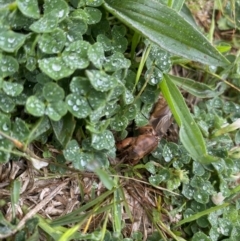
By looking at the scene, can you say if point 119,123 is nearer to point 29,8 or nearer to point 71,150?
point 71,150

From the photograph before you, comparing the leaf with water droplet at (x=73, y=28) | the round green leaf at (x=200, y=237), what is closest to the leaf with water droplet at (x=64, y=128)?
the leaf with water droplet at (x=73, y=28)

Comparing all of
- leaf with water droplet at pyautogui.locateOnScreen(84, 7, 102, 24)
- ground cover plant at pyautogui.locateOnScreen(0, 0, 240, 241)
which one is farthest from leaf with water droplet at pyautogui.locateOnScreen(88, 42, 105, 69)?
leaf with water droplet at pyautogui.locateOnScreen(84, 7, 102, 24)

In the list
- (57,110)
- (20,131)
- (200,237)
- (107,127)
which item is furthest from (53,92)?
(200,237)

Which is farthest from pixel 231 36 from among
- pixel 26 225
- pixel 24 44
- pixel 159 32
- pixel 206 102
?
pixel 26 225

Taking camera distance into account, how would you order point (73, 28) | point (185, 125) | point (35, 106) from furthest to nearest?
point (185, 125) → point (73, 28) → point (35, 106)

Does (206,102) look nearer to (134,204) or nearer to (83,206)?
(134,204)
